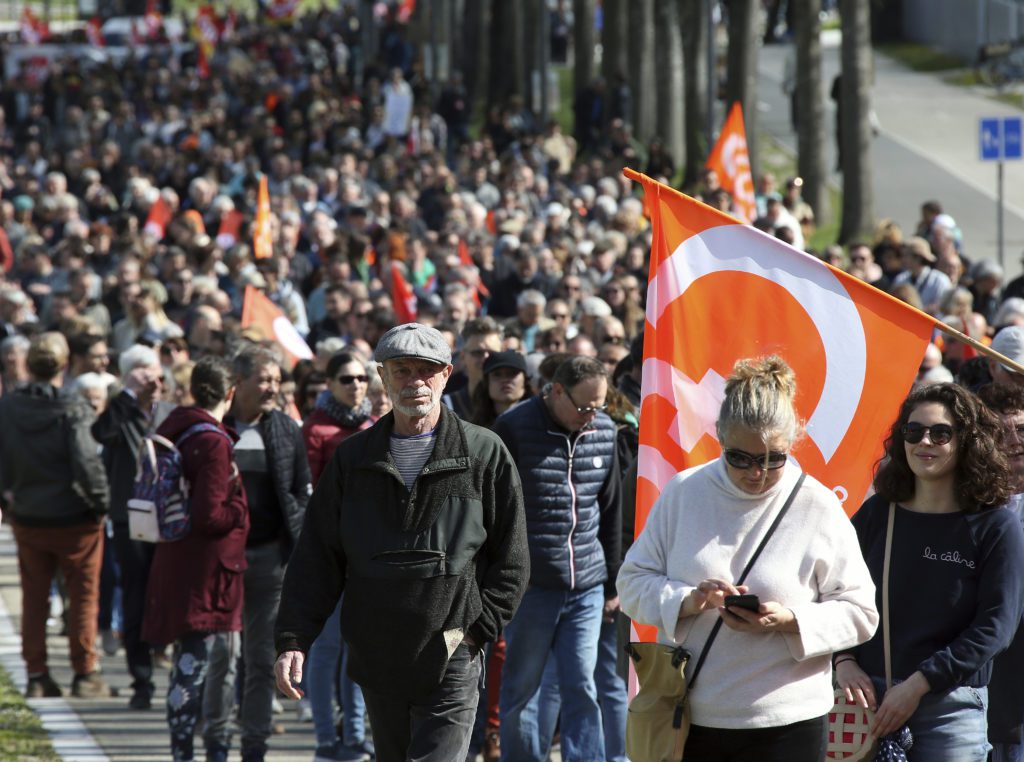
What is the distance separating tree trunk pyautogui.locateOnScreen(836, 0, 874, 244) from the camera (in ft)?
88.0

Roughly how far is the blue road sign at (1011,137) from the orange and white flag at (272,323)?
9477 mm

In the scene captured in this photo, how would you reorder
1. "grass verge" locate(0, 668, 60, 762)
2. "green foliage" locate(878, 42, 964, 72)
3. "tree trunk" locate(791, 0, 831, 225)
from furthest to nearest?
"green foliage" locate(878, 42, 964, 72), "tree trunk" locate(791, 0, 831, 225), "grass verge" locate(0, 668, 60, 762)

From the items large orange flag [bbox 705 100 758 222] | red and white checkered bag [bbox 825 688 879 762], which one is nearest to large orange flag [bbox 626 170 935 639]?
red and white checkered bag [bbox 825 688 879 762]

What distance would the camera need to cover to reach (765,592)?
5059mm

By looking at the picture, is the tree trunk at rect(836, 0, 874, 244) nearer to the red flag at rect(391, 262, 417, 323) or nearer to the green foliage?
the red flag at rect(391, 262, 417, 323)

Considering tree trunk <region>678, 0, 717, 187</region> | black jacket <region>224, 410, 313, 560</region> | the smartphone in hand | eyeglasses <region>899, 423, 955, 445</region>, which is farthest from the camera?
tree trunk <region>678, 0, 717, 187</region>

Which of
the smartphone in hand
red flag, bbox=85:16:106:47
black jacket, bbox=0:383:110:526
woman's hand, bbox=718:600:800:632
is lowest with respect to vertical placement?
red flag, bbox=85:16:106:47

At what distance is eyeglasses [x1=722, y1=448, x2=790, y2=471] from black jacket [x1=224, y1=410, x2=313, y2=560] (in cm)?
381

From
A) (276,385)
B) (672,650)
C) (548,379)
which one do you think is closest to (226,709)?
(276,385)

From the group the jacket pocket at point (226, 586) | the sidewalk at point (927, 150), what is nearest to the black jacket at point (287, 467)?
the jacket pocket at point (226, 586)

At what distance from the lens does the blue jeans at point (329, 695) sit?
345 inches

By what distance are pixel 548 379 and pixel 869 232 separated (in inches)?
753

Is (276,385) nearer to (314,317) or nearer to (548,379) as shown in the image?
(548,379)

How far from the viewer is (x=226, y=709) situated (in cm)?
830
